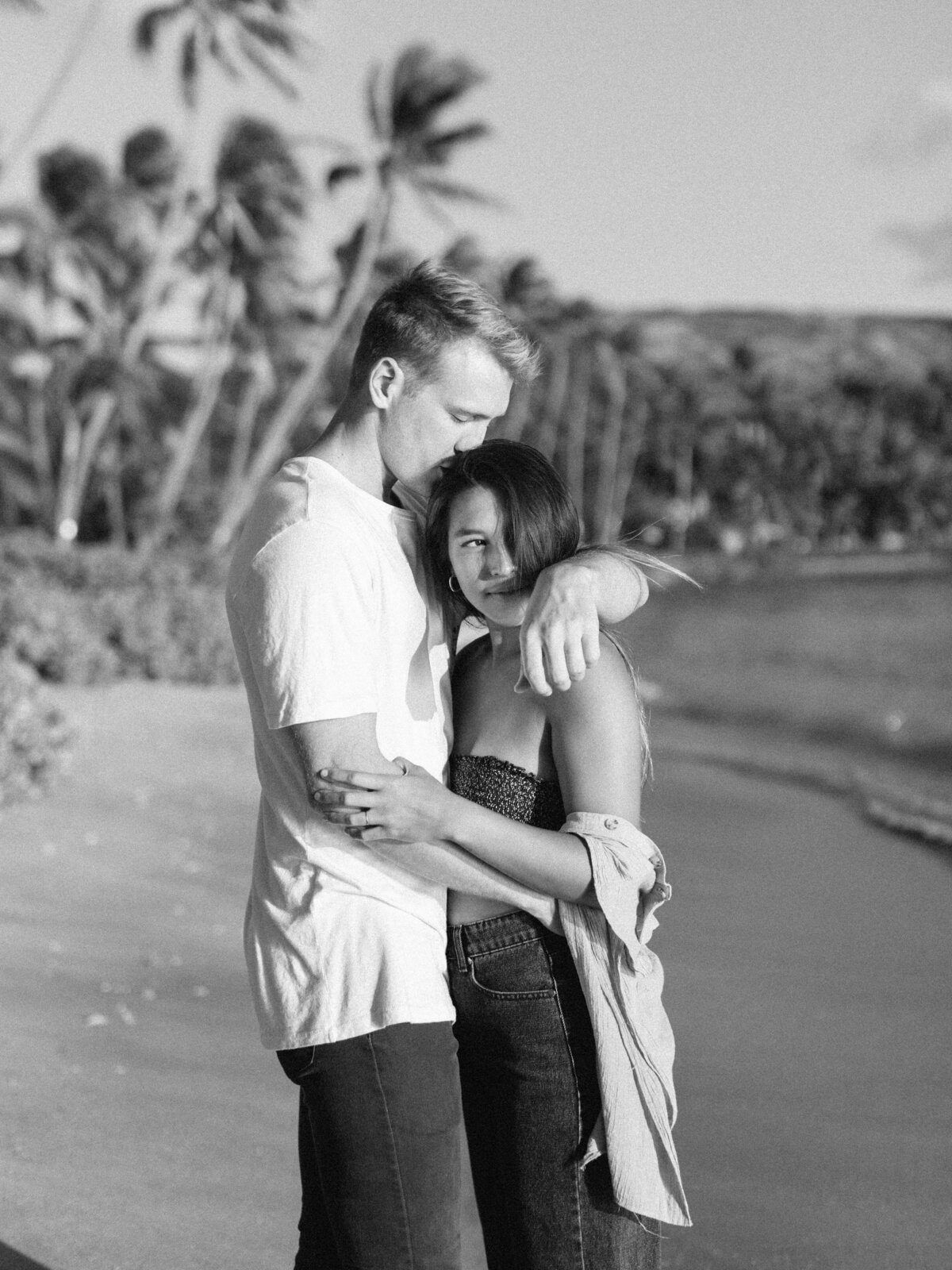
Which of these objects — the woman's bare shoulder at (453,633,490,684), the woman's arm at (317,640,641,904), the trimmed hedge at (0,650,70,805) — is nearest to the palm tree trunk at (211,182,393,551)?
the trimmed hedge at (0,650,70,805)

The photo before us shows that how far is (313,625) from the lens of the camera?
190 cm

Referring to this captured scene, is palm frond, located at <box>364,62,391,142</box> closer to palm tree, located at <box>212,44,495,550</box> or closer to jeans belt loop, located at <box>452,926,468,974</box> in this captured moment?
palm tree, located at <box>212,44,495,550</box>

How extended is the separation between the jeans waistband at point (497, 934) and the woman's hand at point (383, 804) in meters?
0.21

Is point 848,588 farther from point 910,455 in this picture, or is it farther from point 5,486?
point 5,486

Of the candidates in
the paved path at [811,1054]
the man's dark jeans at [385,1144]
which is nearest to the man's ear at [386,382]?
the man's dark jeans at [385,1144]

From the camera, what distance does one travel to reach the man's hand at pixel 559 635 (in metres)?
1.93

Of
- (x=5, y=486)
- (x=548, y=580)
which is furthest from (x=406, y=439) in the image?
(x=5, y=486)

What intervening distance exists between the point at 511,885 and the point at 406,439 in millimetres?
679

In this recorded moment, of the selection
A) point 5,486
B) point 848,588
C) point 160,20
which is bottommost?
point 848,588

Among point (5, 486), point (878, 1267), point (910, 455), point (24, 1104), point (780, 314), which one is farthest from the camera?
point (780, 314)

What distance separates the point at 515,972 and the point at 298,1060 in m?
0.33

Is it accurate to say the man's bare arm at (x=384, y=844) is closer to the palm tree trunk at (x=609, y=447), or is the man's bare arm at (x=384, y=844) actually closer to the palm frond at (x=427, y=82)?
the palm frond at (x=427, y=82)

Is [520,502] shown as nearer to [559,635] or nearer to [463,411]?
[463,411]

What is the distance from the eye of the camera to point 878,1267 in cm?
386
